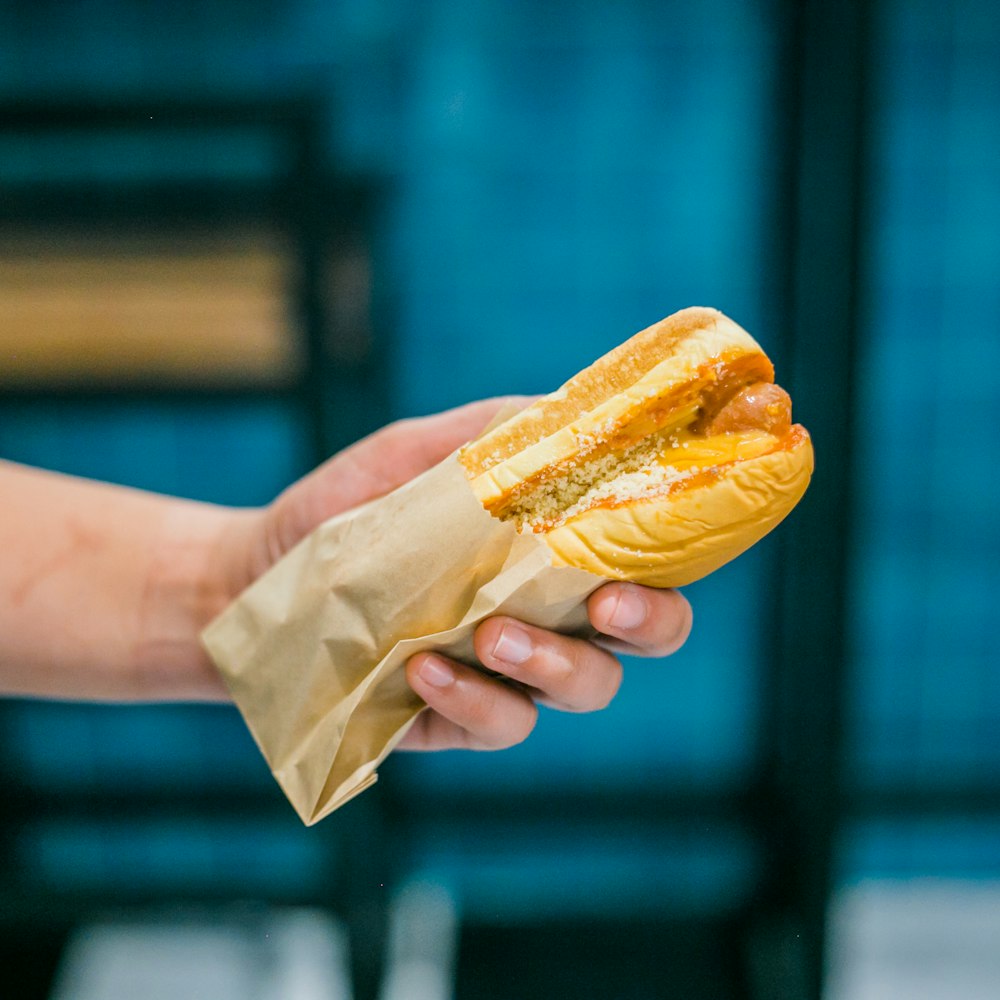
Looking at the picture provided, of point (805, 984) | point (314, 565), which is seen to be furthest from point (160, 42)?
point (805, 984)

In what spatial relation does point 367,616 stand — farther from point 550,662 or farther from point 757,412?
point 757,412

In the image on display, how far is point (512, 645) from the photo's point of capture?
31.6 inches

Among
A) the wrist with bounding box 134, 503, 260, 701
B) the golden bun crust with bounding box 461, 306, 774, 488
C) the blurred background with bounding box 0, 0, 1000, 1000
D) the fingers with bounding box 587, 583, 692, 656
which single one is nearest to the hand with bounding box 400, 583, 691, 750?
the fingers with bounding box 587, 583, 692, 656

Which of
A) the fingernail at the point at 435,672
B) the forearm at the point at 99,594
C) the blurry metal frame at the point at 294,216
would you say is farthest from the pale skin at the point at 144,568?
the blurry metal frame at the point at 294,216

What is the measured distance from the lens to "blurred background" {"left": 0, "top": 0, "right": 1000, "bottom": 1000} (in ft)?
5.30

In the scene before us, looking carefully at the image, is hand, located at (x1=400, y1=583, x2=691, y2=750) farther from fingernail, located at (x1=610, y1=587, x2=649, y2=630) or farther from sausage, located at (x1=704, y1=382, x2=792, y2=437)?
sausage, located at (x1=704, y1=382, x2=792, y2=437)

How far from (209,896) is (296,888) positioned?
202mm

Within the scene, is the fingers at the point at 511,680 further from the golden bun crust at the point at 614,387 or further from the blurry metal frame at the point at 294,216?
the blurry metal frame at the point at 294,216

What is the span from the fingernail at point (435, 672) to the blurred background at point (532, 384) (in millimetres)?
852

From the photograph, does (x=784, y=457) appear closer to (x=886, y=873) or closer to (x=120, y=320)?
(x=120, y=320)

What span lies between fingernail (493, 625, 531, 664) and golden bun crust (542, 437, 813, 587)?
10cm

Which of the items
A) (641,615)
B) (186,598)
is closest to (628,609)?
(641,615)

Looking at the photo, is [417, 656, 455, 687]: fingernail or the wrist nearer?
[417, 656, 455, 687]: fingernail

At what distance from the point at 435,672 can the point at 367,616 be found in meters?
0.08
